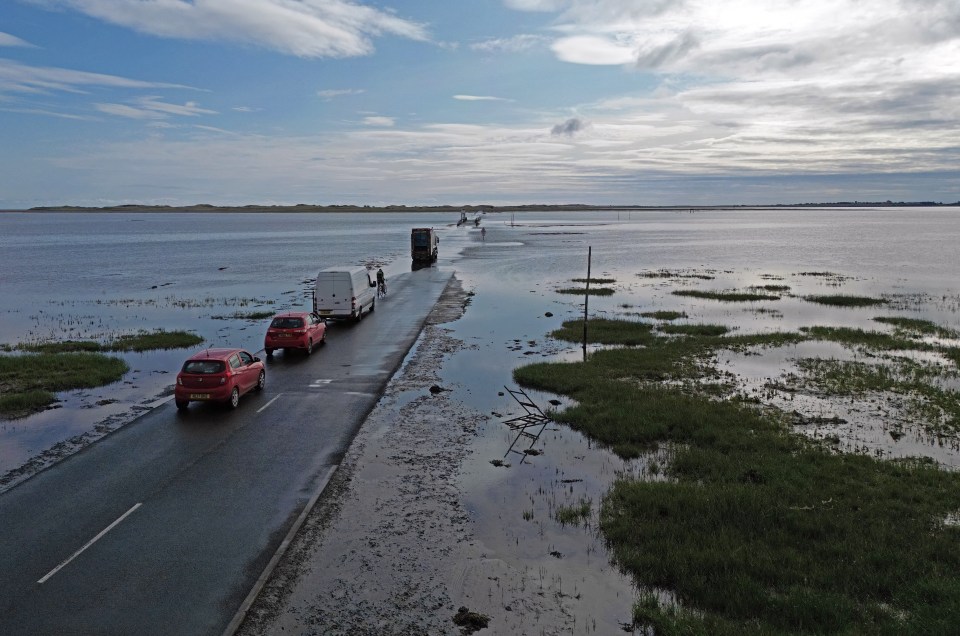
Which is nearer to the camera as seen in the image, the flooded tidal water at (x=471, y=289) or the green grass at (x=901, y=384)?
the green grass at (x=901, y=384)

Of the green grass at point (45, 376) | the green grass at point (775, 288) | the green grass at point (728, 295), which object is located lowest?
the green grass at point (45, 376)

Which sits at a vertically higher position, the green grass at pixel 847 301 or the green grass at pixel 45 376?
the green grass at pixel 847 301

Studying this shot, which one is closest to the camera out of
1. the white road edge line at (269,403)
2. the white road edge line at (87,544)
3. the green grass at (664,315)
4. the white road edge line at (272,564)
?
the white road edge line at (272,564)

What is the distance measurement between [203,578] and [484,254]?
93.2 meters

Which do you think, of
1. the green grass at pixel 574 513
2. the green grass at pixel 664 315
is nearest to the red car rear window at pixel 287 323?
the green grass at pixel 574 513

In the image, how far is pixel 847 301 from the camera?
50.4 meters

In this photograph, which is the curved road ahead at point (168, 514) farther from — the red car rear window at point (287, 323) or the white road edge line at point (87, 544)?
the red car rear window at point (287, 323)

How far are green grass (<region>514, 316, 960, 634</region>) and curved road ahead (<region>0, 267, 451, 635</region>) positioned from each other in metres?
7.09

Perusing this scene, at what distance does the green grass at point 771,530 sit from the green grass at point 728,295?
3315 centimetres

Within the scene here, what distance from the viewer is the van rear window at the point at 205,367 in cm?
2130

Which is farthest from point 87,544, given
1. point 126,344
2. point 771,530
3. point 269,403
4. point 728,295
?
point 728,295

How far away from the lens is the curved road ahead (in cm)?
1032

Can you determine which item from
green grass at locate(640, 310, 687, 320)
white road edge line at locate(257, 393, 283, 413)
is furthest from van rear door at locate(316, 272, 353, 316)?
green grass at locate(640, 310, 687, 320)

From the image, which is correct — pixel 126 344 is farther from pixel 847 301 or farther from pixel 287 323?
pixel 847 301
